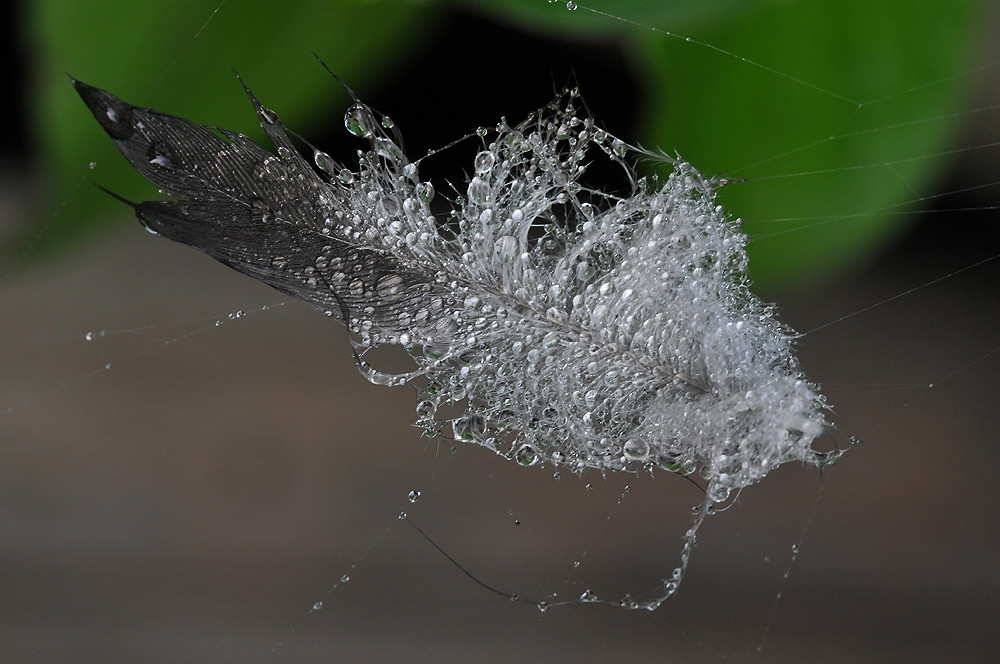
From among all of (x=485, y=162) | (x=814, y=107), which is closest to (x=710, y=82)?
(x=814, y=107)

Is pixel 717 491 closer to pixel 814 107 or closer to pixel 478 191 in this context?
pixel 478 191

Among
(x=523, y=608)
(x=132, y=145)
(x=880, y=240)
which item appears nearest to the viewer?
(x=132, y=145)

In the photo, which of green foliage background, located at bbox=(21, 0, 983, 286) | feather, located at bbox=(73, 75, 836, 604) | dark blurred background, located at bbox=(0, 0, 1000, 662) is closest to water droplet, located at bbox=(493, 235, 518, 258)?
feather, located at bbox=(73, 75, 836, 604)

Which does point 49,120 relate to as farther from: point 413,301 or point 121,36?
point 413,301

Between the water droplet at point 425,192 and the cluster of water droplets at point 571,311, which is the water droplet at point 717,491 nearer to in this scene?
the cluster of water droplets at point 571,311

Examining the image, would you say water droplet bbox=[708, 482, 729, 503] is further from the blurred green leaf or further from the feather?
the blurred green leaf

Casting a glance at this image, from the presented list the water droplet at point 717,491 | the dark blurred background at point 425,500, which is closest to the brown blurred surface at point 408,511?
the dark blurred background at point 425,500

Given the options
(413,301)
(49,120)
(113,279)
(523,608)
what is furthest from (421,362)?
(113,279)
